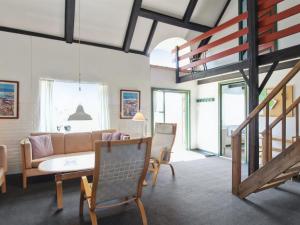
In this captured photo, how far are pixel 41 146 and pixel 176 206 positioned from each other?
2.82 metres

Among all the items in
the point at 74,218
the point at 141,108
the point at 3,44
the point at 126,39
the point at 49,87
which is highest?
the point at 126,39

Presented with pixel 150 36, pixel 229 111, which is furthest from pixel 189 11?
pixel 229 111

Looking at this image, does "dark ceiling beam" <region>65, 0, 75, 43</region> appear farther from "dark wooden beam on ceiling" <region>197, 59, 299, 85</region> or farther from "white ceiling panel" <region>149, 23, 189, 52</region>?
"dark wooden beam on ceiling" <region>197, 59, 299, 85</region>

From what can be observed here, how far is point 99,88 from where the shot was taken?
17.2ft

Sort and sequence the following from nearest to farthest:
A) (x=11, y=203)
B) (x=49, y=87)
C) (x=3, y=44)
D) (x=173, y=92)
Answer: (x=11, y=203) < (x=3, y=44) < (x=49, y=87) < (x=173, y=92)

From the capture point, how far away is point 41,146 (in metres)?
4.02

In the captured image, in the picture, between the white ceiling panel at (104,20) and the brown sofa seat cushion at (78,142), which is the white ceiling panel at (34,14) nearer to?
the white ceiling panel at (104,20)

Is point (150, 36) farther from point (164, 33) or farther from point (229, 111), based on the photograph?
point (229, 111)

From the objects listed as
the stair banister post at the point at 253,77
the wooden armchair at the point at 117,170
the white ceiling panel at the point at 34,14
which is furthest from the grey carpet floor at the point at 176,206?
the white ceiling panel at the point at 34,14

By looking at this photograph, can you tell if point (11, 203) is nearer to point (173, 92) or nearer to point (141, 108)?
point (141, 108)

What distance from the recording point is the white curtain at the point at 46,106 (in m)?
4.59

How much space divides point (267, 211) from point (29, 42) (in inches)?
211

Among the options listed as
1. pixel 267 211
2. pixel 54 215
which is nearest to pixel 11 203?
pixel 54 215

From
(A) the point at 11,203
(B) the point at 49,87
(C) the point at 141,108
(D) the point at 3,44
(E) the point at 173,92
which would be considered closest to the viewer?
(A) the point at 11,203
